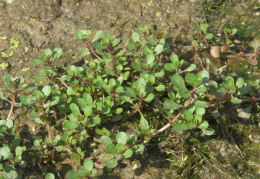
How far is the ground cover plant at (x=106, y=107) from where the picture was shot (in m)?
2.50

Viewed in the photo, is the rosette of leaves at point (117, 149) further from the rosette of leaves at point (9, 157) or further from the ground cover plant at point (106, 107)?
the rosette of leaves at point (9, 157)

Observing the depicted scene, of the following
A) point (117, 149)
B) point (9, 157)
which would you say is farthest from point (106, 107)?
point (9, 157)

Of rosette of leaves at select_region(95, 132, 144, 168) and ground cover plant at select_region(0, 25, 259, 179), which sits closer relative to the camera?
rosette of leaves at select_region(95, 132, 144, 168)

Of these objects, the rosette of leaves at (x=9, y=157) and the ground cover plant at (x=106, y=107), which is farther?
the ground cover plant at (x=106, y=107)

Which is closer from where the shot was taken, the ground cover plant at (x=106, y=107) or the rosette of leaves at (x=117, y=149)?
the rosette of leaves at (x=117, y=149)

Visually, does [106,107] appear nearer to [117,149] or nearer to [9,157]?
[117,149]

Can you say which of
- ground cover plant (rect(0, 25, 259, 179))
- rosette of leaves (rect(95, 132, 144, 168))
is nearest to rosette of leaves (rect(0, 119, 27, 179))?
ground cover plant (rect(0, 25, 259, 179))

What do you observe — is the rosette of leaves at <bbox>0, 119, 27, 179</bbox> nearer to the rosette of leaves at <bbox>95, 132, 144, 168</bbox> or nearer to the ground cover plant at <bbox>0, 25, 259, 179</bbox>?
the ground cover plant at <bbox>0, 25, 259, 179</bbox>

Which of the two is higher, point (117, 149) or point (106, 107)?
point (106, 107)

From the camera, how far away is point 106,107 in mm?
2715

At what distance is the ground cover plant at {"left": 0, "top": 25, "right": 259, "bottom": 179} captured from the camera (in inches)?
98.4

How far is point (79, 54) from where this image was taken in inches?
135

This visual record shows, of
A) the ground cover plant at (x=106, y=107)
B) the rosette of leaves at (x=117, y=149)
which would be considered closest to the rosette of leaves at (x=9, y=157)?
the ground cover plant at (x=106, y=107)

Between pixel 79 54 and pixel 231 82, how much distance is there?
1.79 m
